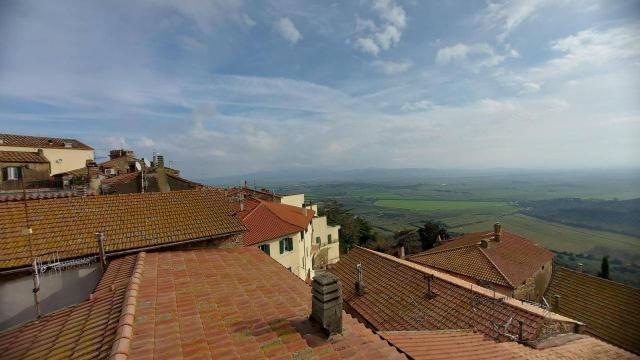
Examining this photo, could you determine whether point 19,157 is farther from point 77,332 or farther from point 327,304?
point 327,304

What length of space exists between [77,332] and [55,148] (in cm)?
4305

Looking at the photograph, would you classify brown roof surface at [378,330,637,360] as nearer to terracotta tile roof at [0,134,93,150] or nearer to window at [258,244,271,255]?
window at [258,244,271,255]

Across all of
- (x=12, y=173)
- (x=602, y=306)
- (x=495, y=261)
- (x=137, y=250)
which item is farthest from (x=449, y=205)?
(x=137, y=250)

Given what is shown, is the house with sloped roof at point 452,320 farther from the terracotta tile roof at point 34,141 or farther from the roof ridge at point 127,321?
the terracotta tile roof at point 34,141

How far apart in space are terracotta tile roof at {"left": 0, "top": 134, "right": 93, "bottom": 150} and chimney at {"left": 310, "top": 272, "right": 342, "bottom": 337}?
42.7 m

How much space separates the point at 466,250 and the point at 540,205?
364 ft

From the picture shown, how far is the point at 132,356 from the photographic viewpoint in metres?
3.94

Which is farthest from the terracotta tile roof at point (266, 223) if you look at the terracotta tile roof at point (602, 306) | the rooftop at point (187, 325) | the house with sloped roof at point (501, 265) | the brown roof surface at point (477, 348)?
the terracotta tile roof at point (602, 306)

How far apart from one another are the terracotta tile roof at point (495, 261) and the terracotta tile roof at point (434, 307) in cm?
731

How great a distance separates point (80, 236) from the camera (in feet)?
29.8

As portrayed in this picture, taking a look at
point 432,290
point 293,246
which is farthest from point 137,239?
point 293,246

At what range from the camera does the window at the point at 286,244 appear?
21608mm

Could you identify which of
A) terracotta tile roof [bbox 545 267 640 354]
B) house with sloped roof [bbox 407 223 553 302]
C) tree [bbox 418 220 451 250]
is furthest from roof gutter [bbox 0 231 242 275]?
tree [bbox 418 220 451 250]

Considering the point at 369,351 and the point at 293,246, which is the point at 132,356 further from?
the point at 293,246
